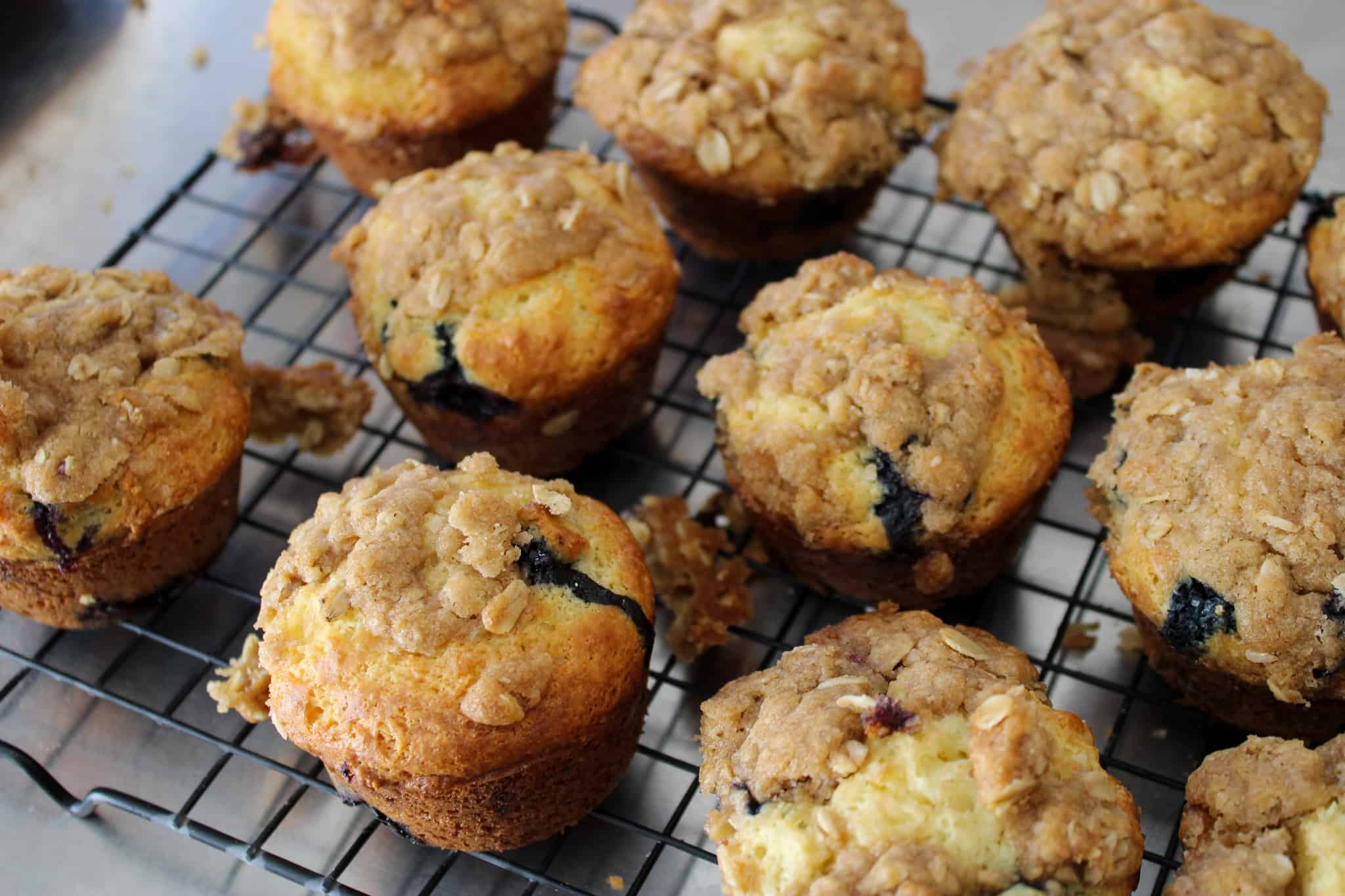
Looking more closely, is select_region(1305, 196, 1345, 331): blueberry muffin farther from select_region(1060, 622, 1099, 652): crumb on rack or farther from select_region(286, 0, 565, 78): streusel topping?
select_region(286, 0, 565, 78): streusel topping

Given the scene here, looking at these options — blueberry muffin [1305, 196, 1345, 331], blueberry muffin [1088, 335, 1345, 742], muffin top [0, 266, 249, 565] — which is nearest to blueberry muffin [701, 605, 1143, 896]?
blueberry muffin [1088, 335, 1345, 742]

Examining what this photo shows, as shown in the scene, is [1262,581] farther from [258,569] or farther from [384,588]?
[258,569]

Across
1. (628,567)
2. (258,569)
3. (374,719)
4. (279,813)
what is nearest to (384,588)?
(374,719)

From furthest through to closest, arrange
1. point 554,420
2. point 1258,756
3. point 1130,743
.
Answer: point 554,420 → point 1130,743 → point 1258,756

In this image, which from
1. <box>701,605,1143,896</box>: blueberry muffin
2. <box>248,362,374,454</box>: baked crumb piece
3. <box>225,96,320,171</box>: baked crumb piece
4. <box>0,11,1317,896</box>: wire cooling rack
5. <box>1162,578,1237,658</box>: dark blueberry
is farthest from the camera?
<box>225,96,320,171</box>: baked crumb piece

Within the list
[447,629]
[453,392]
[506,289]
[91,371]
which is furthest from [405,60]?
[447,629]

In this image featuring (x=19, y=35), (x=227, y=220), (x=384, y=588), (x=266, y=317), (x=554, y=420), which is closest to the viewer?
(x=384, y=588)
